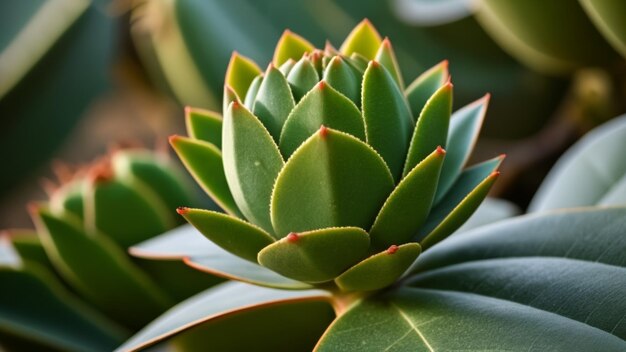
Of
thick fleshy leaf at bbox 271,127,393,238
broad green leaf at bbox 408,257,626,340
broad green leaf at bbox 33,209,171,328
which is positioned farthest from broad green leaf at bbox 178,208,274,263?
broad green leaf at bbox 33,209,171,328

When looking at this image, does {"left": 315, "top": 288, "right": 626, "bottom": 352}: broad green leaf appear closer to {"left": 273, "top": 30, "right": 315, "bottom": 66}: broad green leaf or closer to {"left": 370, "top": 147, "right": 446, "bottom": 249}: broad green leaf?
{"left": 370, "top": 147, "right": 446, "bottom": 249}: broad green leaf

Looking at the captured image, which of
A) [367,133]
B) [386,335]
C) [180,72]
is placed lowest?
[386,335]

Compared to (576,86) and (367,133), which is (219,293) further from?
(576,86)

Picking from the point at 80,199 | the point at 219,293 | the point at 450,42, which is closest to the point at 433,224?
the point at 219,293

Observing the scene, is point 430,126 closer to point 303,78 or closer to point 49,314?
point 303,78

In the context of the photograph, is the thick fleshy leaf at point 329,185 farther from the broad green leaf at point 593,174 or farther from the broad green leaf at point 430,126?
the broad green leaf at point 593,174

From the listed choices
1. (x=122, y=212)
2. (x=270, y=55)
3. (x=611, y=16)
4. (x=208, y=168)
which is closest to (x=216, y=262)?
(x=208, y=168)
